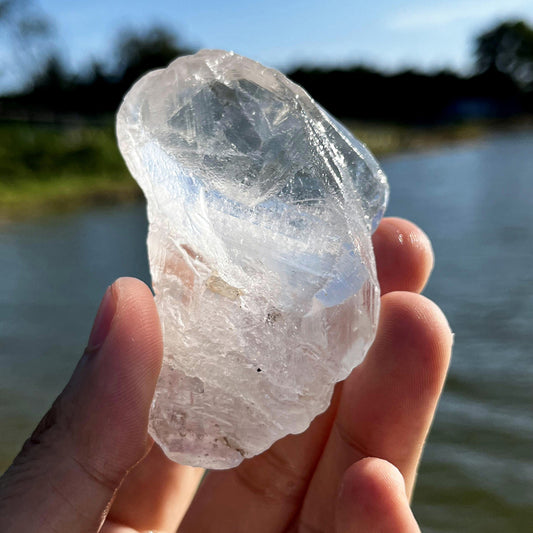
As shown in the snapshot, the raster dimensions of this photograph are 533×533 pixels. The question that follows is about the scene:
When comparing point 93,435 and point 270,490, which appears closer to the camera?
point 93,435

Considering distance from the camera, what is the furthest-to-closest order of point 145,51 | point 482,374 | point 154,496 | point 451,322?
point 145,51, point 451,322, point 482,374, point 154,496

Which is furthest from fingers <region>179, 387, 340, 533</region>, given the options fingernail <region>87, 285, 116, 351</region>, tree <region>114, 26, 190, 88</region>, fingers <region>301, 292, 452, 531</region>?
tree <region>114, 26, 190, 88</region>

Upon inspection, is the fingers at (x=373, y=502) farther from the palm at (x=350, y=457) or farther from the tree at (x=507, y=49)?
the tree at (x=507, y=49)

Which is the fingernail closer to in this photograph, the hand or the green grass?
the hand

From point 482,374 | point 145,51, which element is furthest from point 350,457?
point 145,51

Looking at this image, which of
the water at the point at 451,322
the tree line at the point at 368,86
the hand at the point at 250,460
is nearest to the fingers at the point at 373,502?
the hand at the point at 250,460

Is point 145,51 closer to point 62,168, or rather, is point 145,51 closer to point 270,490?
point 62,168
